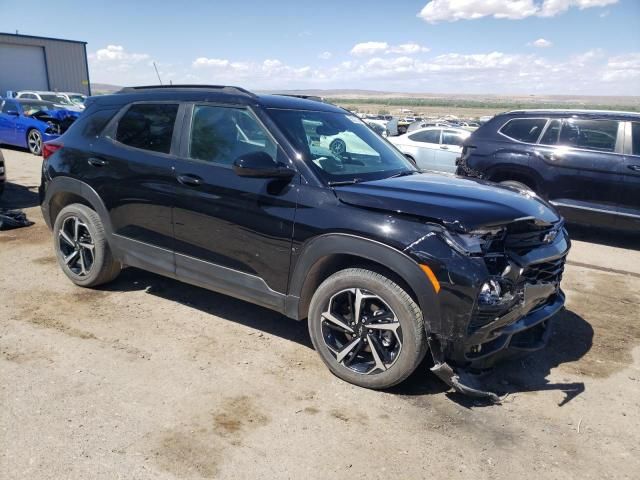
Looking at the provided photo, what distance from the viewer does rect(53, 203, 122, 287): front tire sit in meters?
4.54

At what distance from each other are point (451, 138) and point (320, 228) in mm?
10154

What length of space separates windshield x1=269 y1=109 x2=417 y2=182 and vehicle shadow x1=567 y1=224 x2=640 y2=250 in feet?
15.4

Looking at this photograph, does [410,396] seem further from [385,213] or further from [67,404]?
[67,404]

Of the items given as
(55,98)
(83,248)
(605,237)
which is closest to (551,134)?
(605,237)

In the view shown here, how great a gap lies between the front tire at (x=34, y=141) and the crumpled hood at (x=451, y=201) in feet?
42.2

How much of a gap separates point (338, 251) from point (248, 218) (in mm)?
752

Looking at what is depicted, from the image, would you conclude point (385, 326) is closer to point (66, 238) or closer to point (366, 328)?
point (366, 328)

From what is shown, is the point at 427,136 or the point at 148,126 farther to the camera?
the point at 427,136

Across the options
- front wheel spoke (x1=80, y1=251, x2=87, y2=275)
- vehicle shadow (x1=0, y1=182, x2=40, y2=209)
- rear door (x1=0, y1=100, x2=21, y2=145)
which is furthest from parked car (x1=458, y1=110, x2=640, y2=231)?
rear door (x1=0, y1=100, x2=21, y2=145)

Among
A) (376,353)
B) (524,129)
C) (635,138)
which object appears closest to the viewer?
(376,353)

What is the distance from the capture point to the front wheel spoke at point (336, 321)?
3.31m

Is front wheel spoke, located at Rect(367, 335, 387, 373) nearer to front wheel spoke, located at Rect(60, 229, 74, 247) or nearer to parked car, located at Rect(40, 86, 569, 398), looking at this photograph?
parked car, located at Rect(40, 86, 569, 398)

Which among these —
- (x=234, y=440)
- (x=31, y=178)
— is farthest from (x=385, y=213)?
(x=31, y=178)

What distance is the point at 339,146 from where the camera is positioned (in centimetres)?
396
